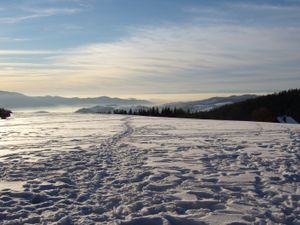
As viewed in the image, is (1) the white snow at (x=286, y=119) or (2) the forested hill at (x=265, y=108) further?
(2) the forested hill at (x=265, y=108)

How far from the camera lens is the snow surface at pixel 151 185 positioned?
22.3 feet

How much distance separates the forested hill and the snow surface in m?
121

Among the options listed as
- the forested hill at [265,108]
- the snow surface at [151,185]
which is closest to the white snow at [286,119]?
the forested hill at [265,108]

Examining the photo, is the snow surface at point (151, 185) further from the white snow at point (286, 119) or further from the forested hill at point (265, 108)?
the white snow at point (286, 119)

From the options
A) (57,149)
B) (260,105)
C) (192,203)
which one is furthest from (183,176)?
(260,105)

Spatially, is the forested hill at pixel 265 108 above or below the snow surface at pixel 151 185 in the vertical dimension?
above

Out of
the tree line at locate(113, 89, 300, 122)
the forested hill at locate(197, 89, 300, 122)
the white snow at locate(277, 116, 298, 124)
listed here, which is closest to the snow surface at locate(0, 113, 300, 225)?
the tree line at locate(113, 89, 300, 122)

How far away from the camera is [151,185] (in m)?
8.92

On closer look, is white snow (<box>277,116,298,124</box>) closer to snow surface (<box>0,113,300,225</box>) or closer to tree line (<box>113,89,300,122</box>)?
tree line (<box>113,89,300,122</box>)

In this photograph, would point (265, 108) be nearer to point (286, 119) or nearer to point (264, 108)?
point (264, 108)

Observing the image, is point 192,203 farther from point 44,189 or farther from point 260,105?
point 260,105

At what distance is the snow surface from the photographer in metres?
6.80

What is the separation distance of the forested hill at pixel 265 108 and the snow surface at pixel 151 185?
395ft

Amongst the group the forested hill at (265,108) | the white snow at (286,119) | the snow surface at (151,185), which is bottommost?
the snow surface at (151,185)
